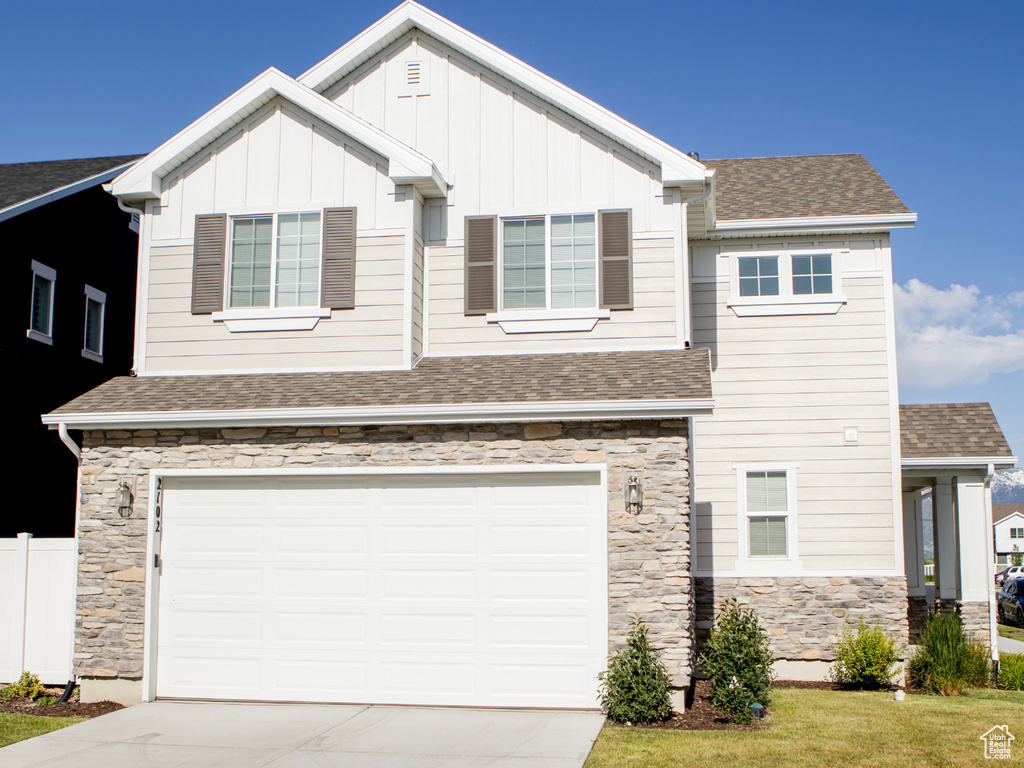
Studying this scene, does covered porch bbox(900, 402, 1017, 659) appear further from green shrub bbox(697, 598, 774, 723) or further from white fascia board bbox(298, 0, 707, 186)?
white fascia board bbox(298, 0, 707, 186)

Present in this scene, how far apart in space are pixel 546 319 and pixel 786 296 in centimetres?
375

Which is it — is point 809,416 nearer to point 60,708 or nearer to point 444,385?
point 444,385

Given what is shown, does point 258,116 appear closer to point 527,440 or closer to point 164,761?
point 527,440

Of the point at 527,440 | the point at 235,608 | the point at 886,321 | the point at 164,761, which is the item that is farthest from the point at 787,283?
the point at 164,761

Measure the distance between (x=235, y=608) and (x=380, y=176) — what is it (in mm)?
5449

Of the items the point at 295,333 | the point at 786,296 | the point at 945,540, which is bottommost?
the point at 945,540

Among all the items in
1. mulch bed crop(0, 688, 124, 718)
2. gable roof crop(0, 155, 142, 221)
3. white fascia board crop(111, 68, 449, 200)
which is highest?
gable roof crop(0, 155, 142, 221)

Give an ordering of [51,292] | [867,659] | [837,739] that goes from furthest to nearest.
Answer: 1. [51,292]
2. [867,659]
3. [837,739]

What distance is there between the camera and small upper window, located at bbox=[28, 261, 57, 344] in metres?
15.3

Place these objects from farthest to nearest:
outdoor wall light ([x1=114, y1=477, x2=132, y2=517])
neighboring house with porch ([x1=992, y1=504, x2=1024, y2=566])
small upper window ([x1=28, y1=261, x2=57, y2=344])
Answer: neighboring house with porch ([x1=992, y1=504, x2=1024, y2=566]) < small upper window ([x1=28, y1=261, x2=57, y2=344]) < outdoor wall light ([x1=114, y1=477, x2=132, y2=517])

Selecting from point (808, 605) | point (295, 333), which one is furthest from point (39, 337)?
point (808, 605)

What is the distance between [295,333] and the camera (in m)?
11.3

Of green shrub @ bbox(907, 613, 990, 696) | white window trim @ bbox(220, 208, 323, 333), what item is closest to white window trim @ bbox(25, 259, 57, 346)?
white window trim @ bbox(220, 208, 323, 333)

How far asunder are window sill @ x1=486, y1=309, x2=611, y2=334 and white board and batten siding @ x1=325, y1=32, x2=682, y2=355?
0.07 m
